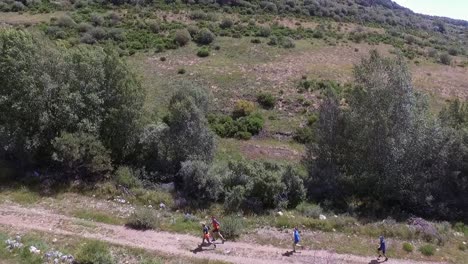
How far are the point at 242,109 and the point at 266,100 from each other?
10.1 ft

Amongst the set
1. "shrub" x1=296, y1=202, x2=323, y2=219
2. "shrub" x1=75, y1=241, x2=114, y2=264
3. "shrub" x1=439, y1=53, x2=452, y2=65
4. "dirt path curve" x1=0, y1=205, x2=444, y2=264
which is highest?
"shrub" x1=439, y1=53, x2=452, y2=65

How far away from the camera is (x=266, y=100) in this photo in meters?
44.2

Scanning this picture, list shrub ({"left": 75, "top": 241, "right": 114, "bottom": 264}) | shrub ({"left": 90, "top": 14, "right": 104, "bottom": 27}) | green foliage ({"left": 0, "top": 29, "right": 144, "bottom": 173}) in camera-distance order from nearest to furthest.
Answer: shrub ({"left": 75, "top": 241, "right": 114, "bottom": 264})
green foliage ({"left": 0, "top": 29, "right": 144, "bottom": 173})
shrub ({"left": 90, "top": 14, "right": 104, "bottom": 27})

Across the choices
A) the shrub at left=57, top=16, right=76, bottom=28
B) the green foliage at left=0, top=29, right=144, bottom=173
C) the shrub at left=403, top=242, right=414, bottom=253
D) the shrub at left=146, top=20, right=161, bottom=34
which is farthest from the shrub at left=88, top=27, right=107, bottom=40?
the shrub at left=403, top=242, right=414, bottom=253

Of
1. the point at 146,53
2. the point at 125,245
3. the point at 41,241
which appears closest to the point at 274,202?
the point at 125,245

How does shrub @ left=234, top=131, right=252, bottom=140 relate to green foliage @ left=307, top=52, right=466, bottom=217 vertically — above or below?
below

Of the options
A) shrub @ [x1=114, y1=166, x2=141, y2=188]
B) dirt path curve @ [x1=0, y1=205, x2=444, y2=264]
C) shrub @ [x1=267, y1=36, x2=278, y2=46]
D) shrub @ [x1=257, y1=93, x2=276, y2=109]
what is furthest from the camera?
shrub @ [x1=267, y1=36, x2=278, y2=46]

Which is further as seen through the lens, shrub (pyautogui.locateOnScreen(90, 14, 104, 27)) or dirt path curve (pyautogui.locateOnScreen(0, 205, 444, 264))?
shrub (pyautogui.locateOnScreen(90, 14, 104, 27))

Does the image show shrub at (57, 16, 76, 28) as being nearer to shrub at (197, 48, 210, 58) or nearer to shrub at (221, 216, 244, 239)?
shrub at (197, 48, 210, 58)

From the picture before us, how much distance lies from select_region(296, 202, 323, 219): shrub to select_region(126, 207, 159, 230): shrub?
22.8 ft

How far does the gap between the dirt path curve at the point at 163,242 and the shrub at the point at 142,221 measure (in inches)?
13.7

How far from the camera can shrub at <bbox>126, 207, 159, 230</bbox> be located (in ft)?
63.6

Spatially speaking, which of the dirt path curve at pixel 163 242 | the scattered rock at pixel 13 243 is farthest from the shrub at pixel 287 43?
the scattered rock at pixel 13 243

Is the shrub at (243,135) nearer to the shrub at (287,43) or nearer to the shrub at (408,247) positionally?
the shrub at (408,247)
